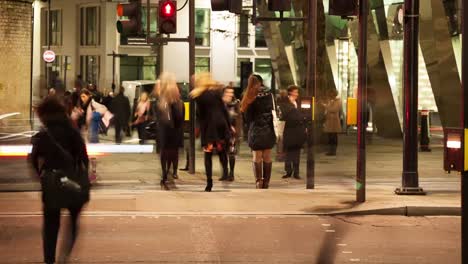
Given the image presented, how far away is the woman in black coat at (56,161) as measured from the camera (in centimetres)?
749

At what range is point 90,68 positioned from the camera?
59812mm

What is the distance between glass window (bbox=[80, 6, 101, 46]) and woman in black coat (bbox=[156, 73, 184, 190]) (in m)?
45.7

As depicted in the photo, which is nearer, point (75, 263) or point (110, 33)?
point (75, 263)

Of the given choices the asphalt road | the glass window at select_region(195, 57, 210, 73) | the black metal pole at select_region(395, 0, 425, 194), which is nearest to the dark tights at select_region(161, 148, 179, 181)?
the asphalt road

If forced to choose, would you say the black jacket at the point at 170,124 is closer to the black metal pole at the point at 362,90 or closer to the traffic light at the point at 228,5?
the traffic light at the point at 228,5

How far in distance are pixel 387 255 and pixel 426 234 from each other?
4.90 ft

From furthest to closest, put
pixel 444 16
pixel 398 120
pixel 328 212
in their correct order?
pixel 398 120, pixel 444 16, pixel 328 212

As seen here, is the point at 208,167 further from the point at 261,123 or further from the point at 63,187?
the point at 63,187

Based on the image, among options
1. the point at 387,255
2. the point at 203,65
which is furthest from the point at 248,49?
the point at 387,255

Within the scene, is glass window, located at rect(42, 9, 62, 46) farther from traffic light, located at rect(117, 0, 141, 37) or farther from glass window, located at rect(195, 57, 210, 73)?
traffic light, located at rect(117, 0, 141, 37)

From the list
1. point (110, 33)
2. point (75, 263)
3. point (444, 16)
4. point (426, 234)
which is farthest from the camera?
point (110, 33)

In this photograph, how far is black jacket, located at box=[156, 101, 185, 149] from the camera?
13609mm

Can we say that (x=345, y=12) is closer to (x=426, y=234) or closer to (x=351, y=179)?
(x=426, y=234)

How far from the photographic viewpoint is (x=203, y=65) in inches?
2291
